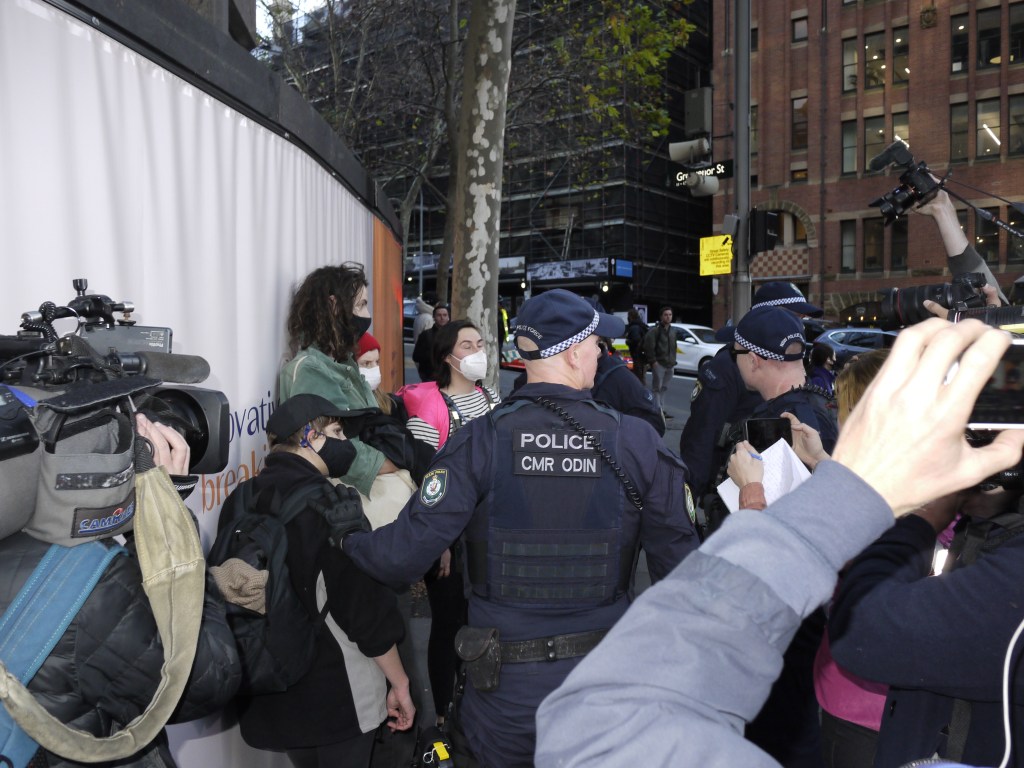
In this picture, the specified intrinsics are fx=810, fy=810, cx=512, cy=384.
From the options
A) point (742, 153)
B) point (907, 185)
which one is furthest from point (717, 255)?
point (907, 185)

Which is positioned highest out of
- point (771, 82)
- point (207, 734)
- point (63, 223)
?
point (771, 82)

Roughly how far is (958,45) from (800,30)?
589 cm

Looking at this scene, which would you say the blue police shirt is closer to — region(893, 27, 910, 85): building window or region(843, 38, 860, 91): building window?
region(893, 27, 910, 85): building window

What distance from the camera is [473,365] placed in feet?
15.0

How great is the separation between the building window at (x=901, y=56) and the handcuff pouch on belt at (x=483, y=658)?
111ft

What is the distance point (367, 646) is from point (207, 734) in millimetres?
807

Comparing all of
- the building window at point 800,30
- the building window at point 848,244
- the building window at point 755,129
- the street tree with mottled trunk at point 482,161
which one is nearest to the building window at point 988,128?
the building window at point 848,244

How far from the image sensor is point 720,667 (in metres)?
0.79

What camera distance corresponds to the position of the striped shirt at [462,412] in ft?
14.2

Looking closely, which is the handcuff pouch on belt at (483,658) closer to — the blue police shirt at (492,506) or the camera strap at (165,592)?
the blue police shirt at (492,506)

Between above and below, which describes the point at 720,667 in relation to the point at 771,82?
below

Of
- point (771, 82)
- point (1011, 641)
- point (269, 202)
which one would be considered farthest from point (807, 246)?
point (1011, 641)

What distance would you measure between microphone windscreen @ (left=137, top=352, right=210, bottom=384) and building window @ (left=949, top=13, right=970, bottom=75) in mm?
34290

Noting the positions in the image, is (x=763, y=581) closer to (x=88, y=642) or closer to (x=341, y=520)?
(x=88, y=642)
